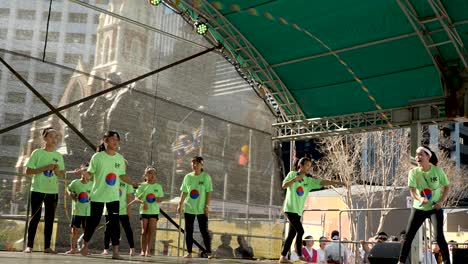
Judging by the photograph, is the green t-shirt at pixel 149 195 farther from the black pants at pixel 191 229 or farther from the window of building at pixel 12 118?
the window of building at pixel 12 118

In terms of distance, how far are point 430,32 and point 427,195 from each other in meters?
3.38

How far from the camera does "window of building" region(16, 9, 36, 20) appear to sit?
8508 mm

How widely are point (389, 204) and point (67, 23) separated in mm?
16533

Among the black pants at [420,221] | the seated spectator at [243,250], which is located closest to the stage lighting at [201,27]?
the seated spectator at [243,250]

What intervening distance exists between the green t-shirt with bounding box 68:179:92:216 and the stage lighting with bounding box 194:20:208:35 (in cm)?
402

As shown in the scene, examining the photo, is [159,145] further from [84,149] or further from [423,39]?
[423,39]

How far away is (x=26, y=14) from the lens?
8625mm

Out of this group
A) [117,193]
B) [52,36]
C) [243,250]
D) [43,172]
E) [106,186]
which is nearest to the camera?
[106,186]

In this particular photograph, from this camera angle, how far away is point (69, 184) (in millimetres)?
8375

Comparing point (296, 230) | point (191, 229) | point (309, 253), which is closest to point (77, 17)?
point (191, 229)

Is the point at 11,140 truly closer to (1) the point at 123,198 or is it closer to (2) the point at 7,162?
(2) the point at 7,162

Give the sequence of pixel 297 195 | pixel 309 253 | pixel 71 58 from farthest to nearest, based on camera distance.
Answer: pixel 309 253 → pixel 71 58 → pixel 297 195

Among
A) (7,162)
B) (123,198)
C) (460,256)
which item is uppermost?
(7,162)

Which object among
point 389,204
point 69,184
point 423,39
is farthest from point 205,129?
point 389,204
